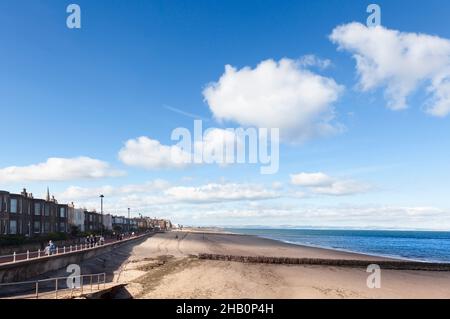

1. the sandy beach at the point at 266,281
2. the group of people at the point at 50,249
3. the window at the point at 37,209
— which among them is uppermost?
the window at the point at 37,209

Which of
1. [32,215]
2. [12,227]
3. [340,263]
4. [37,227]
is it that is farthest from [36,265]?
[37,227]

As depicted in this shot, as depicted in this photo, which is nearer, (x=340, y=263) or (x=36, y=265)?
(x=36, y=265)

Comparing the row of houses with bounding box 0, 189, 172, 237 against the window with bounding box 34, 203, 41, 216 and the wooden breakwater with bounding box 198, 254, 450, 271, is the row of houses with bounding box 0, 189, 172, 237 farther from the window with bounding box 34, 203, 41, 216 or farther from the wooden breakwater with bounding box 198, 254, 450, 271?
the wooden breakwater with bounding box 198, 254, 450, 271

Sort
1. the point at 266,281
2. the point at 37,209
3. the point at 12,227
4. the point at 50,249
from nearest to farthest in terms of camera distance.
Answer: the point at 266,281 < the point at 50,249 < the point at 12,227 < the point at 37,209

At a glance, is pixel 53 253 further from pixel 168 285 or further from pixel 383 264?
pixel 383 264

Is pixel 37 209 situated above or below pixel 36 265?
above

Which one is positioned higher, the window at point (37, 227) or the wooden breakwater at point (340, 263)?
the window at point (37, 227)

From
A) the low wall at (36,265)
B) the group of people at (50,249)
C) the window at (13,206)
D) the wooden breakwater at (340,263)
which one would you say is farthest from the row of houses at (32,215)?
the wooden breakwater at (340,263)

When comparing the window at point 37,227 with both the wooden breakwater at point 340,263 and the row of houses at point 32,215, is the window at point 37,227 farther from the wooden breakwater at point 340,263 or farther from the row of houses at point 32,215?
the wooden breakwater at point 340,263

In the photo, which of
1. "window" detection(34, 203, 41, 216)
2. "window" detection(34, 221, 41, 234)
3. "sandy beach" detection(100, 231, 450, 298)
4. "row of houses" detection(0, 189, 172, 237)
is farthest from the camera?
"window" detection(34, 203, 41, 216)

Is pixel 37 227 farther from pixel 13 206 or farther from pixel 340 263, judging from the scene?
pixel 340 263

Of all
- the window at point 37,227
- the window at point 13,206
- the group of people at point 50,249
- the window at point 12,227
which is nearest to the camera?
the group of people at point 50,249

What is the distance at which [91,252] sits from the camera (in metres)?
47.4

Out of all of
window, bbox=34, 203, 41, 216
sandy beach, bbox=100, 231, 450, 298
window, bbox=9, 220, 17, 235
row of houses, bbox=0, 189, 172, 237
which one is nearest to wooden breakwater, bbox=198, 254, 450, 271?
sandy beach, bbox=100, 231, 450, 298
